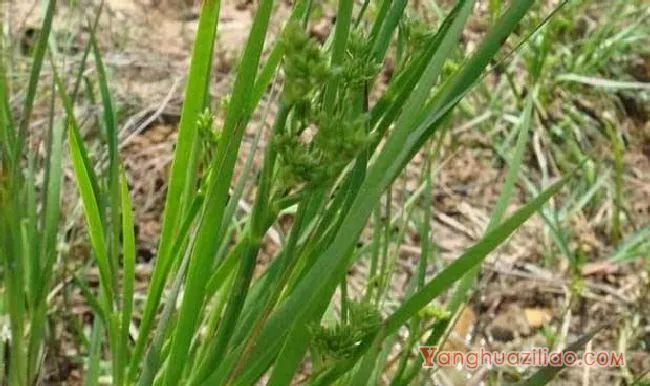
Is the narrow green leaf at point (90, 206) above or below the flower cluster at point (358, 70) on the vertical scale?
below

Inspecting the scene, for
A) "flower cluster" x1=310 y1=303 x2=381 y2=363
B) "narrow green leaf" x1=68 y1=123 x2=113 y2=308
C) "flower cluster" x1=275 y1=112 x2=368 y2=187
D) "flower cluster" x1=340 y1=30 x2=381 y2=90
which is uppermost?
"flower cluster" x1=340 y1=30 x2=381 y2=90

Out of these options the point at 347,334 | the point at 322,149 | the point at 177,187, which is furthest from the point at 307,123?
the point at 177,187

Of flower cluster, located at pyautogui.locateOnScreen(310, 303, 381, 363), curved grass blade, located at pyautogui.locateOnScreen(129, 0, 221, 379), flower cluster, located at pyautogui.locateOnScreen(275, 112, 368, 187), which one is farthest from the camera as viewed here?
curved grass blade, located at pyautogui.locateOnScreen(129, 0, 221, 379)

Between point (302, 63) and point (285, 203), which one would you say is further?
point (285, 203)

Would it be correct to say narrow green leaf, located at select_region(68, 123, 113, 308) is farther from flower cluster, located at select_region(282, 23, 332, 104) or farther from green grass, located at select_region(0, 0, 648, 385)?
flower cluster, located at select_region(282, 23, 332, 104)

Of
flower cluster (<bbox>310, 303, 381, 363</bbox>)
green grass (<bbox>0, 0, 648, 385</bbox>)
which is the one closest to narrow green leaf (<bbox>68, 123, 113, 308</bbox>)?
green grass (<bbox>0, 0, 648, 385</bbox>)

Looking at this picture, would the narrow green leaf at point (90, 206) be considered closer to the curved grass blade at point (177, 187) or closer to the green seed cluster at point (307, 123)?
the curved grass blade at point (177, 187)

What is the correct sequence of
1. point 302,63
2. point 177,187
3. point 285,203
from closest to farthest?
point 302,63 → point 285,203 → point 177,187

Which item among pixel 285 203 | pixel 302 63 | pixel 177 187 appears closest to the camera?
pixel 302 63

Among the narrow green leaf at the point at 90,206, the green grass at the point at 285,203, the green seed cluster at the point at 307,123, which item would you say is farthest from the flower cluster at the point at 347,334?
the narrow green leaf at the point at 90,206

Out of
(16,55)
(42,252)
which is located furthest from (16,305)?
(16,55)

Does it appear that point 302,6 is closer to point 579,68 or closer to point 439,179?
point 439,179

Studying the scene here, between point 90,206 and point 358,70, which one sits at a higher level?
point 358,70

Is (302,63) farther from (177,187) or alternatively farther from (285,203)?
(177,187)
